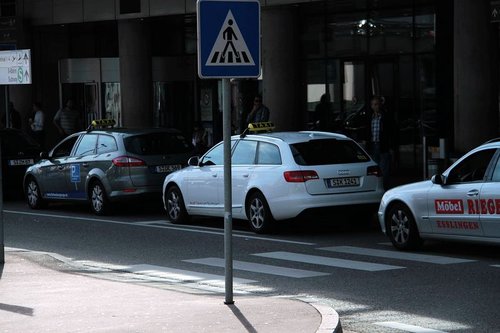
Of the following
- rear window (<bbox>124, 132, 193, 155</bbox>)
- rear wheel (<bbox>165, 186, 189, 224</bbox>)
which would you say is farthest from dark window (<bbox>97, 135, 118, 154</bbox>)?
rear wheel (<bbox>165, 186, 189, 224</bbox>)

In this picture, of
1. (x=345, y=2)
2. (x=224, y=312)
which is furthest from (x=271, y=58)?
(x=224, y=312)

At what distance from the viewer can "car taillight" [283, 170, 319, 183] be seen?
1712 centimetres

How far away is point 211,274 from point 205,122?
21.6m

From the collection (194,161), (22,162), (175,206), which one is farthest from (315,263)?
(22,162)

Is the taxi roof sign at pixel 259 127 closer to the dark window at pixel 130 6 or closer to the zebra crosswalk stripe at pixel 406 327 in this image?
the zebra crosswalk stripe at pixel 406 327

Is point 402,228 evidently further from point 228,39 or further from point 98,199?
point 98,199

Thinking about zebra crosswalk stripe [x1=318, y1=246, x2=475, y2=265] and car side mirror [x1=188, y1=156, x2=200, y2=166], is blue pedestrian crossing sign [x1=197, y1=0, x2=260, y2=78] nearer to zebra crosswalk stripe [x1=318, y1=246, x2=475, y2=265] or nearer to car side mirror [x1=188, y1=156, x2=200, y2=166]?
zebra crosswalk stripe [x1=318, y1=246, x2=475, y2=265]

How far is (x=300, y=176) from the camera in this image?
17.1 m

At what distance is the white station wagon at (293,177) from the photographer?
56.3 feet

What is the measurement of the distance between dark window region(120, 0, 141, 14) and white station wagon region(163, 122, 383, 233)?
13867 mm

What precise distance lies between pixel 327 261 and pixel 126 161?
7.72m

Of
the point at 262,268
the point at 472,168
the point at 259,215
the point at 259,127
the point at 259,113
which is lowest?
the point at 262,268

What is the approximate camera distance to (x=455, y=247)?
1552 cm

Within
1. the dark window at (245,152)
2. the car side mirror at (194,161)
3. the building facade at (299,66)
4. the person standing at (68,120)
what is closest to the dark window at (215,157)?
the car side mirror at (194,161)
